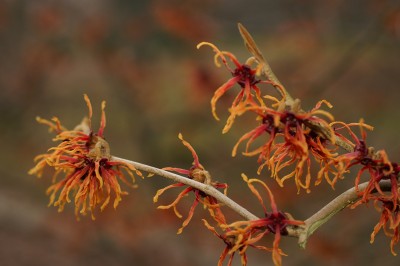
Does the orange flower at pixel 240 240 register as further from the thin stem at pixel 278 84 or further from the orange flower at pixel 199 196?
the thin stem at pixel 278 84

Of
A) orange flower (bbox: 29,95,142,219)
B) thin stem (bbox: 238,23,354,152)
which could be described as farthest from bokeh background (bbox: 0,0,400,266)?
orange flower (bbox: 29,95,142,219)

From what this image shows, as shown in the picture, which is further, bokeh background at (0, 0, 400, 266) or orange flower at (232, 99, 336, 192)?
bokeh background at (0, 0, 400, 266)

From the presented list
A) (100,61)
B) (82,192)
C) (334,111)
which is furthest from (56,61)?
(82,192)

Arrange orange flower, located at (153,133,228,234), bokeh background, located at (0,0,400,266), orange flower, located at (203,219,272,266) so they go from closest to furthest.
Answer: orange flower, located at (203,219,272,266)
orange flower, located at (153,133,228,234)
bokeh background, located at (0,0,400,266)

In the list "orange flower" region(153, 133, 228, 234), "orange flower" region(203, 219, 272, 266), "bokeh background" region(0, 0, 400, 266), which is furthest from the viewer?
"bokeh background" region(0, 0, 400, 266)

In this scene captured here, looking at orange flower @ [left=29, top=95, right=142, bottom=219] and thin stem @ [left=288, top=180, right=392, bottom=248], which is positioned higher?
orange flower @ [left=29, top=95, right=142, bottom=219]

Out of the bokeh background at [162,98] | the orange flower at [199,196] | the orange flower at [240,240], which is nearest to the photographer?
the orange flower at [240,240]

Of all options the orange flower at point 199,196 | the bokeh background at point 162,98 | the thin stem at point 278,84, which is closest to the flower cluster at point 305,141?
the thin stem at point 278,84

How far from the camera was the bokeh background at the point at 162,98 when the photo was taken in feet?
14.3

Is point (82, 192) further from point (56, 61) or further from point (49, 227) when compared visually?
point (49, 227)

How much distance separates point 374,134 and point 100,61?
11.4ft

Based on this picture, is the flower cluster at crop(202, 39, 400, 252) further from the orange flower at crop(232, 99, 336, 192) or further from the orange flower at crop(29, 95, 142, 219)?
the orange flower at crop(29, 95, 142, 219)

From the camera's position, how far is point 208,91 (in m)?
4.64

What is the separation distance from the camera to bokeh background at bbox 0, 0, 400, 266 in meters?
4.36
